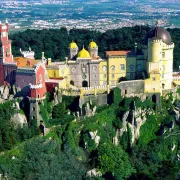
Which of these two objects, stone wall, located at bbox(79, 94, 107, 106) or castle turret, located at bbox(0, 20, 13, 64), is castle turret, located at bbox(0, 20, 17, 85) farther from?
stone wall, located at bbox(79, 94, 107, 106)

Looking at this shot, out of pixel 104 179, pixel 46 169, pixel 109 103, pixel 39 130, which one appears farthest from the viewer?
pixel 109 103

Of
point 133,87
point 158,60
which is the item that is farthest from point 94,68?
point 158,60

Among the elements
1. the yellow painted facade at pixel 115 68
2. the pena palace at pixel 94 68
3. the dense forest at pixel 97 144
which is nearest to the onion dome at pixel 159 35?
the pena palace at pixel 94 68

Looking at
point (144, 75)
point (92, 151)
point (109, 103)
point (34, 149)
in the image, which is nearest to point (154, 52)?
point (144, 75)

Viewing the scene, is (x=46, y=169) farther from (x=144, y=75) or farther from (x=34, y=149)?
(x=144, y=75)

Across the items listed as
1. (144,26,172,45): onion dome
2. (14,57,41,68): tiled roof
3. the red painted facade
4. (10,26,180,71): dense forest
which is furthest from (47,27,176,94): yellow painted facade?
(10,26,180,71): dense forest
